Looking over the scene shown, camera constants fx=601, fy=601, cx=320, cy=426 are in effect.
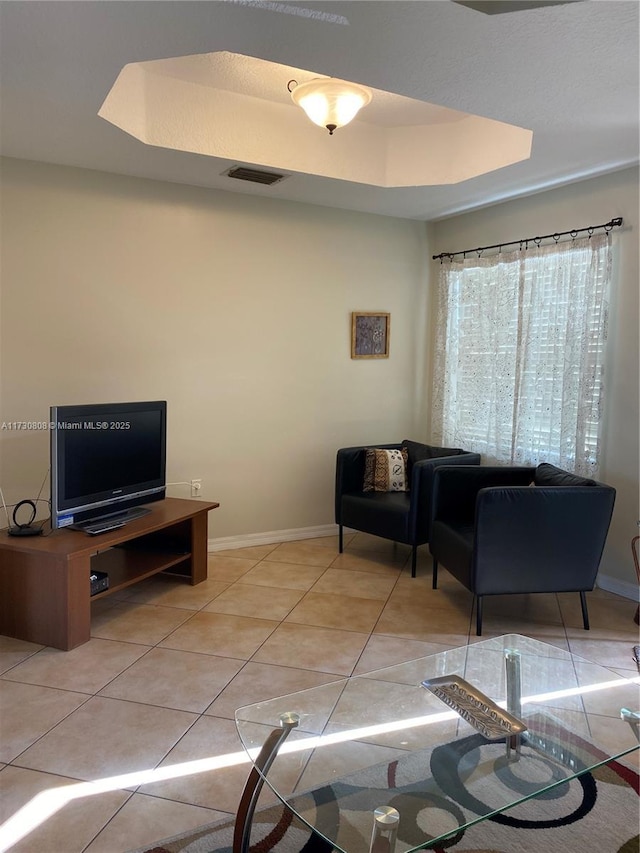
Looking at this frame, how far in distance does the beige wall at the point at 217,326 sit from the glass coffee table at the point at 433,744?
246 centimetres

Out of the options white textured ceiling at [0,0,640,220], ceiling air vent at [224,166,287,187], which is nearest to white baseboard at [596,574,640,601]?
white textured ceiling at [0,0,640,220]

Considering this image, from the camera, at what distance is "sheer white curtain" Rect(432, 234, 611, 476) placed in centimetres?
372

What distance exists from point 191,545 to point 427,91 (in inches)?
108

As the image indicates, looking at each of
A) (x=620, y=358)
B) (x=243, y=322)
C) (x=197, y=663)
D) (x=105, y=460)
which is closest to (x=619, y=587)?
(x=620, y=358)

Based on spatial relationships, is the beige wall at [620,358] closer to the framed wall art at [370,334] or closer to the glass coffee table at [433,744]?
the framed wall art at [370,334]

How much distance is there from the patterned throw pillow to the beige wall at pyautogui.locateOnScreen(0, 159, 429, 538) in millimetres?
468

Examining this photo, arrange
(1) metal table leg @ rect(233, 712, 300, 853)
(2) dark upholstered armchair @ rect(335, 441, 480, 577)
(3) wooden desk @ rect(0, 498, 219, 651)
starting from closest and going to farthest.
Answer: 1. (1) metal table leg @ rect(233, 712, 300, 853)
2. (3) wooden desk @ rect(0, 498, 219, 651)
3. (2) dark upholstered armchair @ rect(335, 441, 480, 577)

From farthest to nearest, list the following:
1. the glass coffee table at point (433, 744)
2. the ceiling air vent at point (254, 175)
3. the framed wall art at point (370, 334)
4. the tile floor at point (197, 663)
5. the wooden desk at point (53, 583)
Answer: the framed wall art at point (370, 334), the ceiling air vent at point (254, 175), the wooden desk at point (53, 583), the tile floor at point (197, 663), the glass coffee table at point (433, 744)

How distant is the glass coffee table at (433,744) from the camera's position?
1.50m

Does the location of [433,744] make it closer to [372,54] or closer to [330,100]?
[372,54]

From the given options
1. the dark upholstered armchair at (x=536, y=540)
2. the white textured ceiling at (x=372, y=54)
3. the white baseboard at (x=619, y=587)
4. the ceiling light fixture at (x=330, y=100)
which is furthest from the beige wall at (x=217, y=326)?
the white baseboard at (x=619, y=587)

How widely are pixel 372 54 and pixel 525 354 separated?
243 cm

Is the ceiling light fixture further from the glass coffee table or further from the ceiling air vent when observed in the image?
the glass coffee table

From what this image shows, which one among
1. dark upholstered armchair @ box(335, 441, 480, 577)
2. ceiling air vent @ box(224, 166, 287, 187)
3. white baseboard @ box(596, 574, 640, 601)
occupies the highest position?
ceiling air vent @ box(224, 166, 287, 187)
